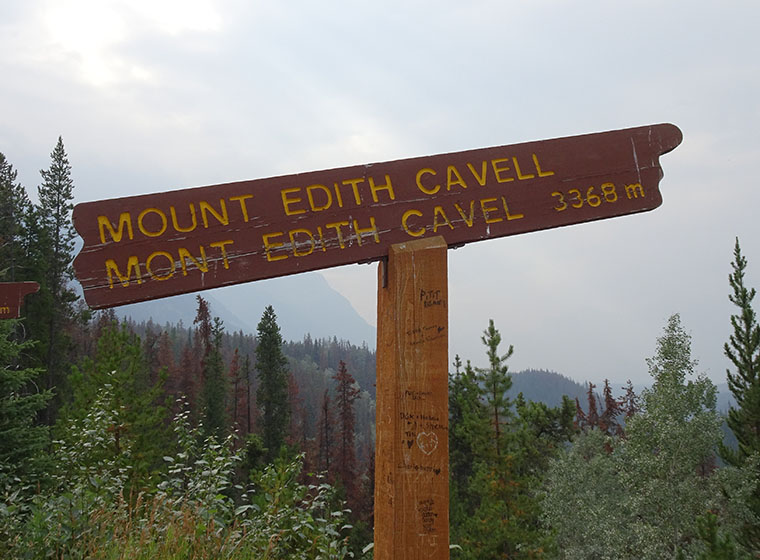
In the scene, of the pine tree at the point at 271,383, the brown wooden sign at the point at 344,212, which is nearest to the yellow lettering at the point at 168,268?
the brown wooden sign at the point at 344,212

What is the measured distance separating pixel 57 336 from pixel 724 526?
126ft

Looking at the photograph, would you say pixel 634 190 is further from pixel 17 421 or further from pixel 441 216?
pixel 17 421

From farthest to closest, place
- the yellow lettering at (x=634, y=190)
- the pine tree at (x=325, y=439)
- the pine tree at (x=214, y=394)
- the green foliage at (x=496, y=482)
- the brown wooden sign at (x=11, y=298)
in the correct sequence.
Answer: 1. the pine tree at (x=325, y=439)
2. the pine tree at (x=214, y=394)
3. the green foliage at (x=496, y=482)
4. the brown wooden sign at (x=11, y=298)
5. the yellow lettering at (x=634, y=190)

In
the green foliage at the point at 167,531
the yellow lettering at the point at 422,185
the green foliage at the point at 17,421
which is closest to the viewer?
the yellow lettering at the point at 422,185

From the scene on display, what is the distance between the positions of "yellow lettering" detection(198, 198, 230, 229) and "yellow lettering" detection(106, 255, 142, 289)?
302mm

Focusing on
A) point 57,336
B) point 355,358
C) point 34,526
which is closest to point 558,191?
point 34,526

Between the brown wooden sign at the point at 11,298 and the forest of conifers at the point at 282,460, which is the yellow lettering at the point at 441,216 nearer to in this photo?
the forest of conifers at the point at 282,460

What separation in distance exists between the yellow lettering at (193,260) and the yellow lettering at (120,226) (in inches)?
7.9

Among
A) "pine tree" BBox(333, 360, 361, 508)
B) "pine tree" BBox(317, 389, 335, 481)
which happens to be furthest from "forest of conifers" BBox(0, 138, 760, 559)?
"pine tree" BBox(317, 389, 335, 481)

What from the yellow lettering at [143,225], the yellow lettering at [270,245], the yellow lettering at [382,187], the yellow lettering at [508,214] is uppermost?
the yellow lettering at [382,187]

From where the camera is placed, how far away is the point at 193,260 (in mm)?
2217

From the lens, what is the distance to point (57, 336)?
35156mm

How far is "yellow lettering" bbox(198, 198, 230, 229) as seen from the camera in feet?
7.38

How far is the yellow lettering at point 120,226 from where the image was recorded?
2170mm
